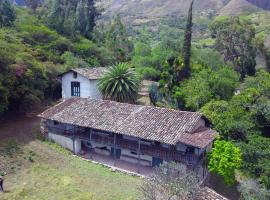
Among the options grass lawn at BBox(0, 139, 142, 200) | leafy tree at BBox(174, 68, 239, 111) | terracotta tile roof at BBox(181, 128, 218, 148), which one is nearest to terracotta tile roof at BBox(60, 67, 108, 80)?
Result: leafy tree at BBox(174, 68, 239, 111)

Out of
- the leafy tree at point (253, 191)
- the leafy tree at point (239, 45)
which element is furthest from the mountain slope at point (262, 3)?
the leafy tree at point (253, 191)

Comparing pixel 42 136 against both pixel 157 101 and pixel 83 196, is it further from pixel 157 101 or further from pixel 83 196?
pixel 157 101

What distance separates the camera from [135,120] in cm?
3247

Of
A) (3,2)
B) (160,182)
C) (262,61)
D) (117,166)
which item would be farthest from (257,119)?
(3,2)

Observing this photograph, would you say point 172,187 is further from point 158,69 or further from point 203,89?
point 158,69

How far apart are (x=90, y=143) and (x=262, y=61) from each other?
47861mm

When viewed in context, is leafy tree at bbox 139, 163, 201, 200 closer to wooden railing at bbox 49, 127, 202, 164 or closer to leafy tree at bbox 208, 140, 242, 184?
wooden railing at bbox 49, 127, 202, 164

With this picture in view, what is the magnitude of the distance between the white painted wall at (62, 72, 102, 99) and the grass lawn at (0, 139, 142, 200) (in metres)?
12.5

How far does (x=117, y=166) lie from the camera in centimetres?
3234

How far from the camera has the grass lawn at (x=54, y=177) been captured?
26375 mm

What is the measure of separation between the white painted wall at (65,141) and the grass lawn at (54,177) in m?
0.66

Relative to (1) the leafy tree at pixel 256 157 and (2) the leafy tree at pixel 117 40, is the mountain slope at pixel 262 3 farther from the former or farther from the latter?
(1) the leafy tree at pixel 256 157

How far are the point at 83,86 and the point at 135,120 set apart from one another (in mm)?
15808

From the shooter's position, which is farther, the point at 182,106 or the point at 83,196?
the point at 182,106
